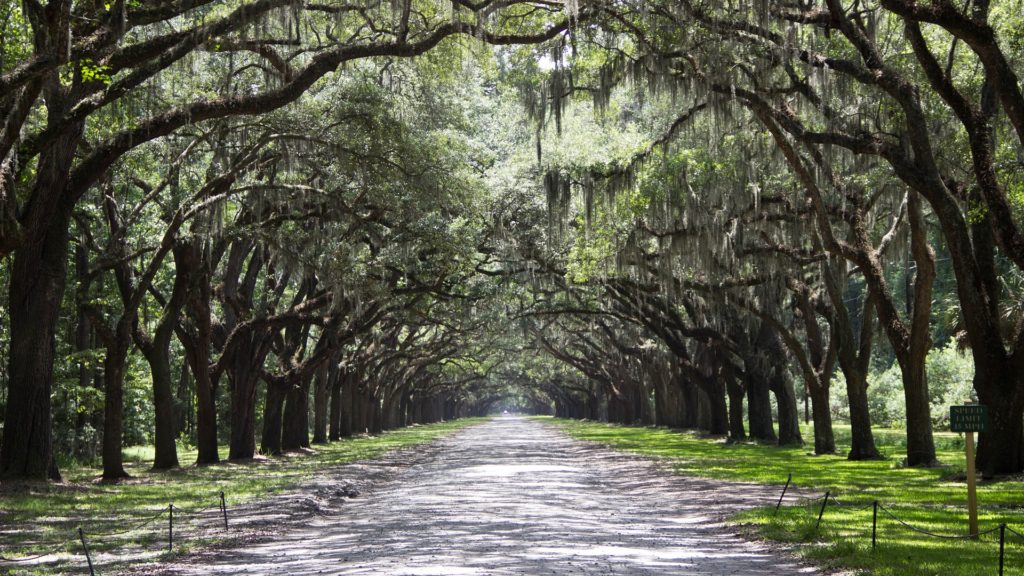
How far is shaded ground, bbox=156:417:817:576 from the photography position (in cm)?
944

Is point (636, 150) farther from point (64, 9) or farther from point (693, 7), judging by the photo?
point (64, 9)

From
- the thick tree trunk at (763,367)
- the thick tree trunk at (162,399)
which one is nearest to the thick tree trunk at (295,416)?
the thick tree trunk at (162,399)

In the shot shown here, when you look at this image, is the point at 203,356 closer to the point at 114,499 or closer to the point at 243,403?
the point at 243,403

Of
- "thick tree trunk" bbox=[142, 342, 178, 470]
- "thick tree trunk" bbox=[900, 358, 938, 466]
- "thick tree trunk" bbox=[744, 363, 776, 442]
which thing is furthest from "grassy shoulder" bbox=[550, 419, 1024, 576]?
"thick tree trunk" bbox=[142, 342, 178, 470]

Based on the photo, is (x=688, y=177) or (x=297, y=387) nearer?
(x=688, y=177)

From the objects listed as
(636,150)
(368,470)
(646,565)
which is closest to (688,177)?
(636,150)

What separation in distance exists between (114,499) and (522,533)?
8767mm

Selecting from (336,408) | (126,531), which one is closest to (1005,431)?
(126,531)

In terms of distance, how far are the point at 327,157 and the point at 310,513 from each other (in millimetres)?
9206

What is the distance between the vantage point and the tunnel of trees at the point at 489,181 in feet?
45.4

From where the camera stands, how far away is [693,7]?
14539 mm

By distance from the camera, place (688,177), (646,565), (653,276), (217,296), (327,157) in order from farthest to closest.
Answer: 1. (653,276)
2. (217,296)
3. (688,177)
4. (327,157)
5. (646,565)

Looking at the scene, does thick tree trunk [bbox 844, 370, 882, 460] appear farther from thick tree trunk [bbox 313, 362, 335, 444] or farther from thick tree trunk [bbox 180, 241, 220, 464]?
thick tree trunk [bbox 313, 362, 335, 444]

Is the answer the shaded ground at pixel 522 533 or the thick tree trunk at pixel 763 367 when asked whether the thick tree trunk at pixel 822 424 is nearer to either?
the thick tree trunk at pixel 763 367
